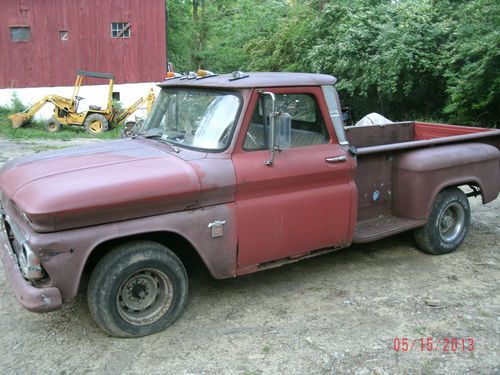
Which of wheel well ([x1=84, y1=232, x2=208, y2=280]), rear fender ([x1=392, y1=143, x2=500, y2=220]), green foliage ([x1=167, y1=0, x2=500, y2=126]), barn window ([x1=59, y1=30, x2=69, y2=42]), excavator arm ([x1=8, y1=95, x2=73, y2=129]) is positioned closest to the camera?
wheel well ([x1=84, y1=232, x2=208, y2=280])

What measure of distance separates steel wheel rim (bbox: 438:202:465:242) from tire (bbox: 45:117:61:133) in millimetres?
14557

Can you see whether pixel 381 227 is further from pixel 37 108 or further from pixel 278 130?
pixel 37 108

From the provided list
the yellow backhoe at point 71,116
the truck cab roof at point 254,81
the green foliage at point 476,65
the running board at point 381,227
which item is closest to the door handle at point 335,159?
the truck cab roof at point 254,81

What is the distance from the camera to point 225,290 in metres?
4.70

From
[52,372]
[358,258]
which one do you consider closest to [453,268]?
[358,258]

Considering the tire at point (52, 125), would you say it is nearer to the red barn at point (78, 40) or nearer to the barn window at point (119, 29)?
the red barn at point (78, 40)

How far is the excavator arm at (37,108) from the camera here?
17.5 meters

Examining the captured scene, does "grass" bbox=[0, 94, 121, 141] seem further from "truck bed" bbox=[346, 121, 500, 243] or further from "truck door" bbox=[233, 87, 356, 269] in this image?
"truck door" bbox=[233, 87, 356, 269]

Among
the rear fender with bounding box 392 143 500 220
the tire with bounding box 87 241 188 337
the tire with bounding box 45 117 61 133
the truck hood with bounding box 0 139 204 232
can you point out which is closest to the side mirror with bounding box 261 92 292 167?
the truck hood with bounding box 0 139 204 232

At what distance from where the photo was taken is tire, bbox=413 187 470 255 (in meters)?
5.42

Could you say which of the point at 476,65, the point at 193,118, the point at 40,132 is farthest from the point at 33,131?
the point at 193,118

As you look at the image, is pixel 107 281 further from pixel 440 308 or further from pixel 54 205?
pixel 440 308

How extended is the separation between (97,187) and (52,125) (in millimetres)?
14960

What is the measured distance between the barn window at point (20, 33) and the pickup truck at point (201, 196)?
16.9 metres
